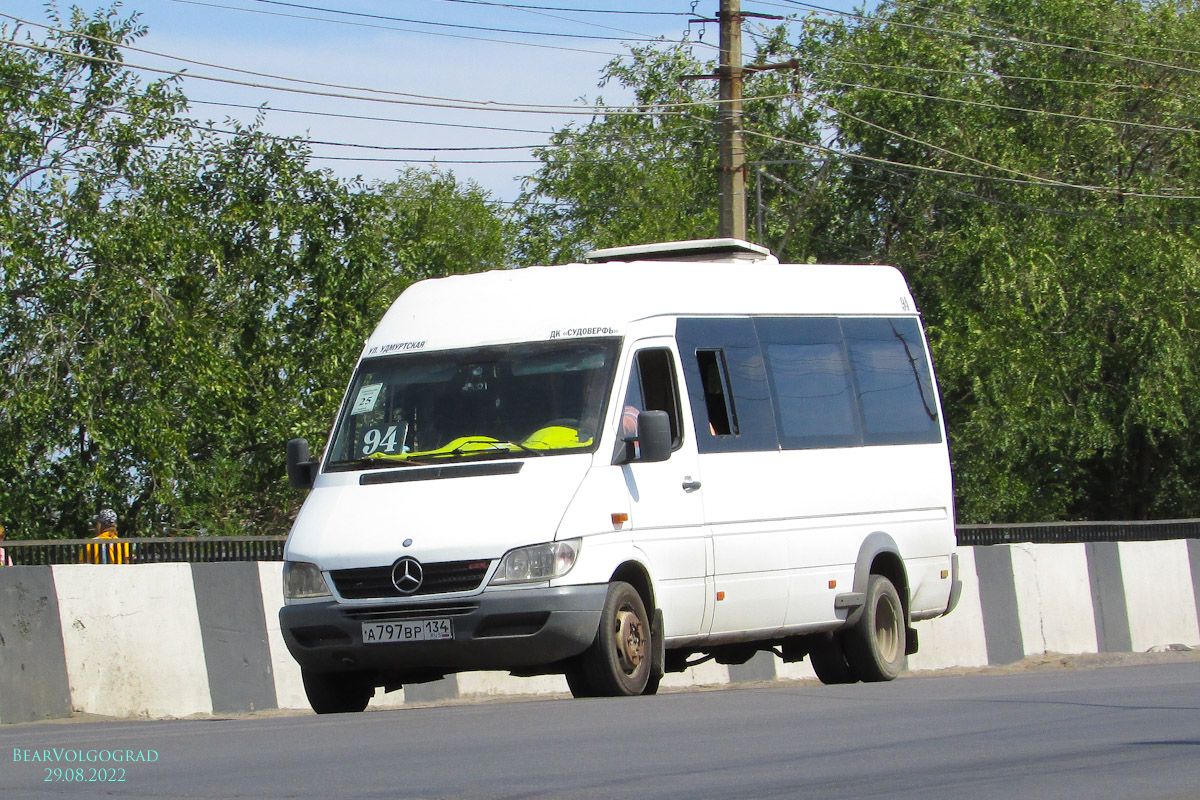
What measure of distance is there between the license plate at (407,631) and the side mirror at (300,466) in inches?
63.6

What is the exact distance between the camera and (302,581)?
34.3 ft

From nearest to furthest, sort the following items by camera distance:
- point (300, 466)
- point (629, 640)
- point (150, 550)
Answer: point (629, 640) < point (300, 466) < point (150, 550)

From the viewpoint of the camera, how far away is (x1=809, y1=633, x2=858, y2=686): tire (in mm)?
13484

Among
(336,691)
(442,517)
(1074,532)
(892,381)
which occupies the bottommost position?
(1074,532)

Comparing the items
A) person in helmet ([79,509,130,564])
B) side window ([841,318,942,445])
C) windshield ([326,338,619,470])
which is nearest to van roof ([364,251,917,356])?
windshield ([326,338,619,470])

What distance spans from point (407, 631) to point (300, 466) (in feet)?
6.30

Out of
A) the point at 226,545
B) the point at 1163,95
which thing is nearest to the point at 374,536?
the point at 226,545

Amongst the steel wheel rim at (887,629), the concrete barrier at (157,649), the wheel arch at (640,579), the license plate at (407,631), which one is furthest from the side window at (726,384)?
the concrete barrier at (157,649)

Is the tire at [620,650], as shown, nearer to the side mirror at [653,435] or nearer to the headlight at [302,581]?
the side mirror at [653,435]

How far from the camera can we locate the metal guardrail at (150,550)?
660 inches

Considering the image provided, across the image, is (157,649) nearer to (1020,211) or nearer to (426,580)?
(426,580)

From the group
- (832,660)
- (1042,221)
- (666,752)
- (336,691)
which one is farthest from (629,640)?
(1042,221)

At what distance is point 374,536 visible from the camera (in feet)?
33.4

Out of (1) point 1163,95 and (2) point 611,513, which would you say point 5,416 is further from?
(1) point 1163,95
